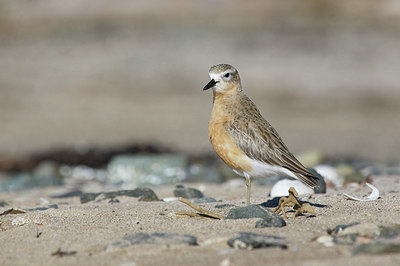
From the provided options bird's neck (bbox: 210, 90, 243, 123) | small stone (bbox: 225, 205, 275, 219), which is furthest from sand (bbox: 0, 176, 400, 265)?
bird's neck (bbox: 210, 90, 243, 123)

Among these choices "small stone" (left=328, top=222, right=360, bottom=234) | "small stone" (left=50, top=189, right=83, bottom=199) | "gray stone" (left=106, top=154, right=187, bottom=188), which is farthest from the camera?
"gray stone" (left=106, top=154, right=187, bottom=188)

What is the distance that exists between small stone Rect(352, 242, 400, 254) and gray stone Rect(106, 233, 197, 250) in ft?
3.75

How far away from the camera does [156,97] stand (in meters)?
21.2

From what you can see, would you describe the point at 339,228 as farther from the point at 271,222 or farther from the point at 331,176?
the point at 331,176

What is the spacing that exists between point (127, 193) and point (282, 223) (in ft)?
9.42

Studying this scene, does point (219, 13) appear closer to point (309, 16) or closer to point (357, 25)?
point (309, 16)

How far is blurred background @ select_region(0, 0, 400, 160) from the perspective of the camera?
A: 54.5 ft

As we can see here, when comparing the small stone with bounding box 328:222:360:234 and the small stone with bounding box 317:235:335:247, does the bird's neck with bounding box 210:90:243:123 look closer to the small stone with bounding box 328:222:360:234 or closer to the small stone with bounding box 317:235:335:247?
the small stone with bounding box 328:222:360:234

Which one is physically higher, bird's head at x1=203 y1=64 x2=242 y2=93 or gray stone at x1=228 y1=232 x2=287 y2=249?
bird's head at x1=203 y1=64 x2=242 y2=93

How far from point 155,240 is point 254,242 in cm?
71

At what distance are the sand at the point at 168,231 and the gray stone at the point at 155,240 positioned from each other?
2.0 inches

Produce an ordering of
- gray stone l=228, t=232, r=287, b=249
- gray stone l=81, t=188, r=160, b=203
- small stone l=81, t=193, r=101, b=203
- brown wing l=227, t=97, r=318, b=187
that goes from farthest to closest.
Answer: small stone l=81, t=193, r=101, b=203, gray stone l=81, t=188, r=160, b=203, brown wing l=227, t=97, r=318, b=187, gray stone l=228, t=232, r=287, b=249

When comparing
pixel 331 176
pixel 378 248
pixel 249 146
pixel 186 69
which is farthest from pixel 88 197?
pixel 186 69

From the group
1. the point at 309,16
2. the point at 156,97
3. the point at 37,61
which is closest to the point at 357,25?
the point at 309,16
